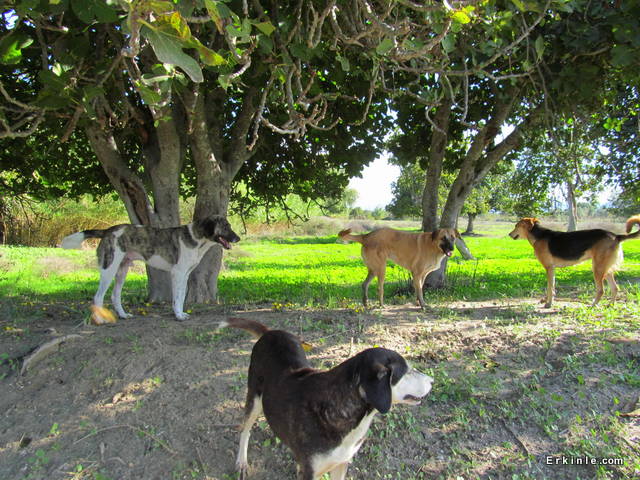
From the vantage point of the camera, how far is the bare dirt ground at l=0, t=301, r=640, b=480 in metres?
3.47

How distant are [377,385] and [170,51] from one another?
1.98 meters

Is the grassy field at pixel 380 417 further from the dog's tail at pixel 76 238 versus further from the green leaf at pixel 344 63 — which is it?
the green leaf at pixel 344 63

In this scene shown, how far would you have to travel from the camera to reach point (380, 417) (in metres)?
3.93

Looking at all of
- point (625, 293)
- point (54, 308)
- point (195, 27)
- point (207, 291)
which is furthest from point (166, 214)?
point (625, 293)

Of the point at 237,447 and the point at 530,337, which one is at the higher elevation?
the point at 530,337

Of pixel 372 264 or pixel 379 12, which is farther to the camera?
Answer: pixel 372 264

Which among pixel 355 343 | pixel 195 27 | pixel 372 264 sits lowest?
pixel 355 343

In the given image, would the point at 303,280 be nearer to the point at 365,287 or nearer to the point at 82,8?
the point at 365,287

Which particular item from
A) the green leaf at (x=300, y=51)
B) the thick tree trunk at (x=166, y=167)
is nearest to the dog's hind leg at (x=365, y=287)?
the thick tree trunk at (x=166, y=167)

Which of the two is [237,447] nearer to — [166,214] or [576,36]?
[166,214]

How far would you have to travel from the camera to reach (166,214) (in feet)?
25.5

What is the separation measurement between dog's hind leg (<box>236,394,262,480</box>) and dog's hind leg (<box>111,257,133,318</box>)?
400 cm

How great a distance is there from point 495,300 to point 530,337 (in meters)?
3.38

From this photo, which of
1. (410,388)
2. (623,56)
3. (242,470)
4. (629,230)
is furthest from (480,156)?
Result: (242,470)
